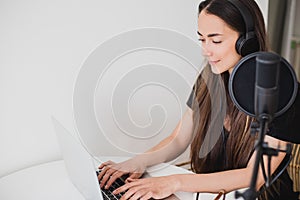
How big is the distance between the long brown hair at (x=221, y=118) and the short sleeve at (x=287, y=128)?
0.38 feet

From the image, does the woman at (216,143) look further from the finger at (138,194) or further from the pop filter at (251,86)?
the pop filter at (251,86)

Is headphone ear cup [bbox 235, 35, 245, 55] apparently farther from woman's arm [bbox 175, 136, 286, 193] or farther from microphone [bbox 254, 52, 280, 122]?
microphone [bbox 254, 52, 280, 122]

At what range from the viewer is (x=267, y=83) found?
0.47m

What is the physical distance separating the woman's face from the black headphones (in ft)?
0.12

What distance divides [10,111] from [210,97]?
620 millimetres

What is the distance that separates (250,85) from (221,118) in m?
0.65

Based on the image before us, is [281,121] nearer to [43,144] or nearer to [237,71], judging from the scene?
[237,71]

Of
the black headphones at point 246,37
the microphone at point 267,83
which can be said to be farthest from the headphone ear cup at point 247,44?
the microphone at point 267,83

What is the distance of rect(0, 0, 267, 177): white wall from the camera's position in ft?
3.78

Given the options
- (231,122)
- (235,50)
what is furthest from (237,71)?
(231,122)

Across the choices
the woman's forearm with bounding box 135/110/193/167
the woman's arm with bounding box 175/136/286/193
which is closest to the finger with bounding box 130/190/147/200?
the woman's arm with bounding box 175/136/286/193

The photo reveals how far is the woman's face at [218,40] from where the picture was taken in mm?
1067

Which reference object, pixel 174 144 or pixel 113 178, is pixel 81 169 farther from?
pixel 174 144

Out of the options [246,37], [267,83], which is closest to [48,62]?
[246,37]
